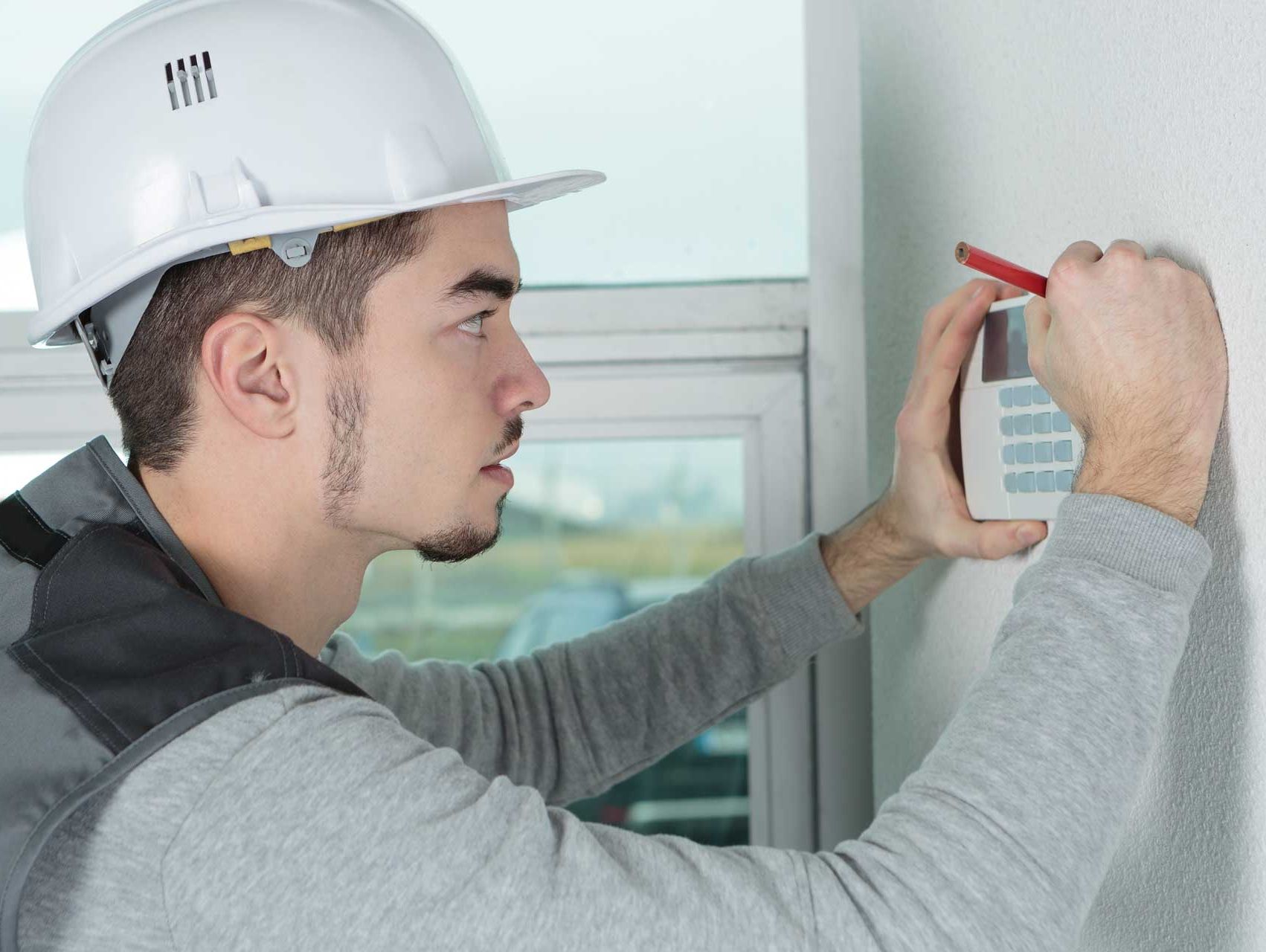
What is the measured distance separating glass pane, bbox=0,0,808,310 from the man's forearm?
1.40ft

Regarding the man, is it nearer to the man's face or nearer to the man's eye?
the man's face

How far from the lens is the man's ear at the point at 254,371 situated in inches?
35.7

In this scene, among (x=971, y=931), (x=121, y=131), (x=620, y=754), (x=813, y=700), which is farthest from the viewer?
(x=813, y=700)

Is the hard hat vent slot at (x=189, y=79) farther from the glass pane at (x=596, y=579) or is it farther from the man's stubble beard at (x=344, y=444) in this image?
the glass pane at (x=596, y=579)

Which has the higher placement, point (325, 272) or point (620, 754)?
point (325, 272)

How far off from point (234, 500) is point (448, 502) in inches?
6.7

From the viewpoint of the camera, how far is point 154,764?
0.69 m

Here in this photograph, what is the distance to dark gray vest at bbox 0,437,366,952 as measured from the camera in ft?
2.22

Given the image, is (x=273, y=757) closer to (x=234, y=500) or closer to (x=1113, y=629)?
(x=234, y=500)

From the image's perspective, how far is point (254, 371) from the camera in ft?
3.01

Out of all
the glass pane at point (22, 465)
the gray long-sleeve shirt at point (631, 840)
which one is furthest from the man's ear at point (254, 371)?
the glass pane at point (22, 465)

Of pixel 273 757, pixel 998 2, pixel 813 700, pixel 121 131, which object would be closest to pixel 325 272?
pixel 121 131

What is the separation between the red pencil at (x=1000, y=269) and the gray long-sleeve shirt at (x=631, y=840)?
15 centimetres

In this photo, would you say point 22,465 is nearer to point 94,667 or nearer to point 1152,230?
point 94,667
